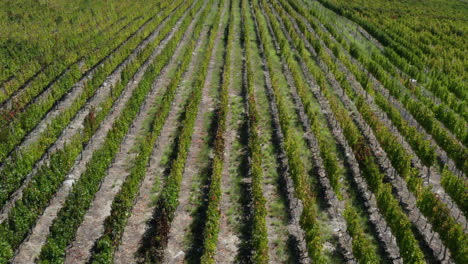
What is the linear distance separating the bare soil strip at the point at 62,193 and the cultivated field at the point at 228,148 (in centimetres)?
6

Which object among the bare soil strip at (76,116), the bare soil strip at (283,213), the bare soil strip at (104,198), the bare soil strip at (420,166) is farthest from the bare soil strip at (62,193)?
the bare soil strip at (420,166)

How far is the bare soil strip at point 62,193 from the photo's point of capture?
1318 cm

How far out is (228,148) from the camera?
19109 millimetres

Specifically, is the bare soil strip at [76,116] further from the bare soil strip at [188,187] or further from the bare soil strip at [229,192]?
the bare soil strip at [229,192]

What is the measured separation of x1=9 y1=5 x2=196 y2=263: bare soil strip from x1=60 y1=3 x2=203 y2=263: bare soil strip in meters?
1.05

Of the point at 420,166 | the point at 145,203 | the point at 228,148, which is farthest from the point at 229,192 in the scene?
the point at 420,166

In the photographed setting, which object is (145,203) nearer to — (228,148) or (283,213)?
(283,213)

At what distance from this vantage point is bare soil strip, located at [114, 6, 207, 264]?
1336 centimetres

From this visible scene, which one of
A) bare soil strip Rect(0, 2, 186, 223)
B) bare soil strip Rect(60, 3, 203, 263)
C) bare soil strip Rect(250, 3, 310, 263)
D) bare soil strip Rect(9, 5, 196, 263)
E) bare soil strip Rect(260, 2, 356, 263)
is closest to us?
bare soil strip Rect(9, 5, 196, 263)

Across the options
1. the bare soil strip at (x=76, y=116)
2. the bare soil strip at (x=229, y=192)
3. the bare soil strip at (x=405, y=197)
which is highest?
the bare soil strip at (x=76, y=116)

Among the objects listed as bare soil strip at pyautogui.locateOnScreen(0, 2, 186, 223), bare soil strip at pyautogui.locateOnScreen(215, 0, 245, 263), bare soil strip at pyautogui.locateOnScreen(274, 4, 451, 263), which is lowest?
bare soil strip at pyautogui.locateOnScreen(274, 4, 451, 263)

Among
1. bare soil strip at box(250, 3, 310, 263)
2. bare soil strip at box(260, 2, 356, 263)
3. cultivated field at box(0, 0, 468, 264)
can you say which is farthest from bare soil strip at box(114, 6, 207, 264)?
bare soil strip at box(260, 2, 356, 263)

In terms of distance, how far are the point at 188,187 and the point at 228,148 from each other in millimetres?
3357

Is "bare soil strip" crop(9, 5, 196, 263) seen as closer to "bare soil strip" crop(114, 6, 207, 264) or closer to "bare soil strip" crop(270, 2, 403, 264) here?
"bare soil strip" crop(114, 6, 207, 264)
